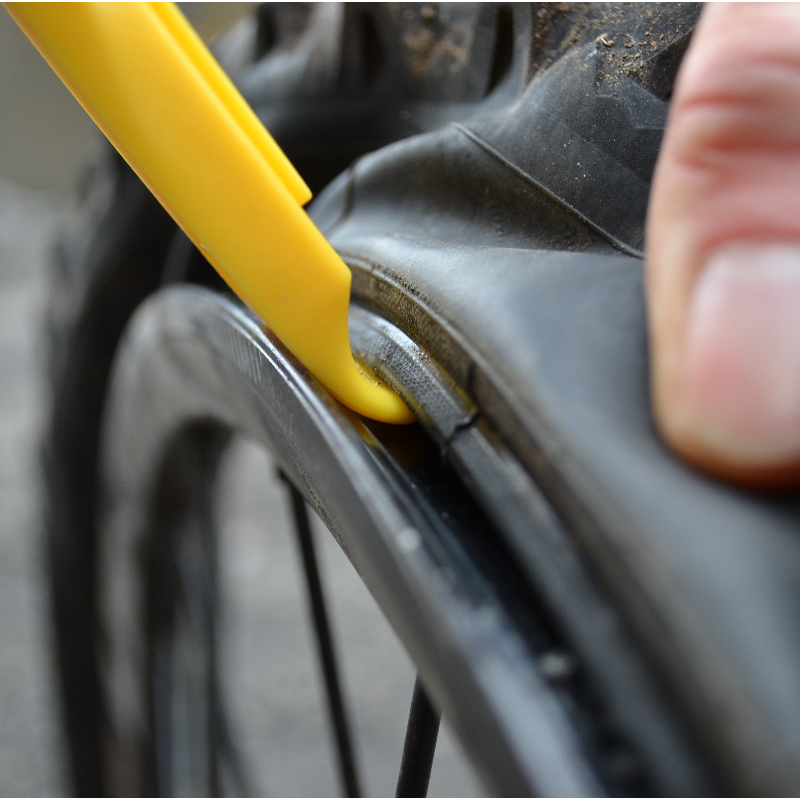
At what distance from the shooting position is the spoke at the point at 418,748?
24 cm

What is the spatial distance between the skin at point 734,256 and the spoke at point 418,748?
134mm

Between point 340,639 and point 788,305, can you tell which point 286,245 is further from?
point 340,639

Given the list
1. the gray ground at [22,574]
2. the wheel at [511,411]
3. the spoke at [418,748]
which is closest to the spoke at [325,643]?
the wheel at [511,411]

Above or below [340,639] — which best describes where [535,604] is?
above

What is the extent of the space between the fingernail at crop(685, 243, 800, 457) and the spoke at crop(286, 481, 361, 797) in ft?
0.83

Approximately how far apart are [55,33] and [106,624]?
51 centimetres

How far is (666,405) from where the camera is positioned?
144 mm

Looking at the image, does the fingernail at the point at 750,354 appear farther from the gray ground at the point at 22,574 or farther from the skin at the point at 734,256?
the gray ground at the point at 22,574

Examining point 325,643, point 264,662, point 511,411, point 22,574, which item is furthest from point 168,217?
point 22,574

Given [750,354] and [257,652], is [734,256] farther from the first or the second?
[257,652]

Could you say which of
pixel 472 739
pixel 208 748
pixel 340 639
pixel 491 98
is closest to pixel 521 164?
pixel 491 98

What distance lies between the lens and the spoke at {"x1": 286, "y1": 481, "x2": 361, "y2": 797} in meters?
0.38

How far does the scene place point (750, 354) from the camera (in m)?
0.13

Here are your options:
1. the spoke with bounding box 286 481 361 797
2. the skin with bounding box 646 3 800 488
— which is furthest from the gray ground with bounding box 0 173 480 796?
the skin with bounding box 646 3 800 488
